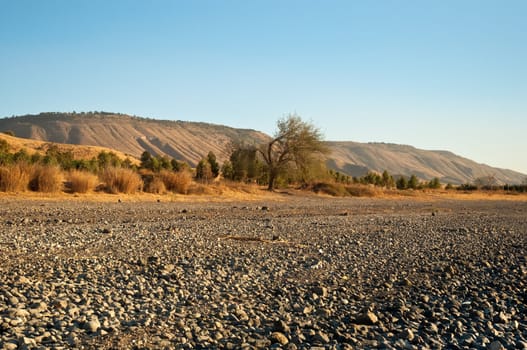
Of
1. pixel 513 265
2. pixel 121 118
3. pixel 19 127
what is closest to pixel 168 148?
pixel 121 118

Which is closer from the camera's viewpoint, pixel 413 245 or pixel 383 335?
pixel 383 335

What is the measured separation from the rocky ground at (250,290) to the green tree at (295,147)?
27.7 m

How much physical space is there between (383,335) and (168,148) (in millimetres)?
117513

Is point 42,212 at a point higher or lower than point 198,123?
lower

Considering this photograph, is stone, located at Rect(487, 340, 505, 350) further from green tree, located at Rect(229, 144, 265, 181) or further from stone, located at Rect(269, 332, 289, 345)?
green tree, located at Rect(229, 144, 265, 181)

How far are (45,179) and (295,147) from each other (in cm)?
2210

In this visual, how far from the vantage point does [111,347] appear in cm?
412

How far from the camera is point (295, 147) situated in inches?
1549

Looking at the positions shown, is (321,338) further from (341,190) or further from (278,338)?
(341,190)

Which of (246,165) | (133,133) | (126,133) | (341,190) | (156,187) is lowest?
(156,187)

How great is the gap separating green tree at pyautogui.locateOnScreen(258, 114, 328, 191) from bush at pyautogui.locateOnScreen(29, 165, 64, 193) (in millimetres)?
19844

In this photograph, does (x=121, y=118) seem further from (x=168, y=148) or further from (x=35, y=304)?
(x=35, y=304)

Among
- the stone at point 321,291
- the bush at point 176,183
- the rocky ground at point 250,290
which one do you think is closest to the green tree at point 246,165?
the bush at point 176,183

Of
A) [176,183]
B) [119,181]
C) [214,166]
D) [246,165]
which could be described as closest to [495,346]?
[119,181]
